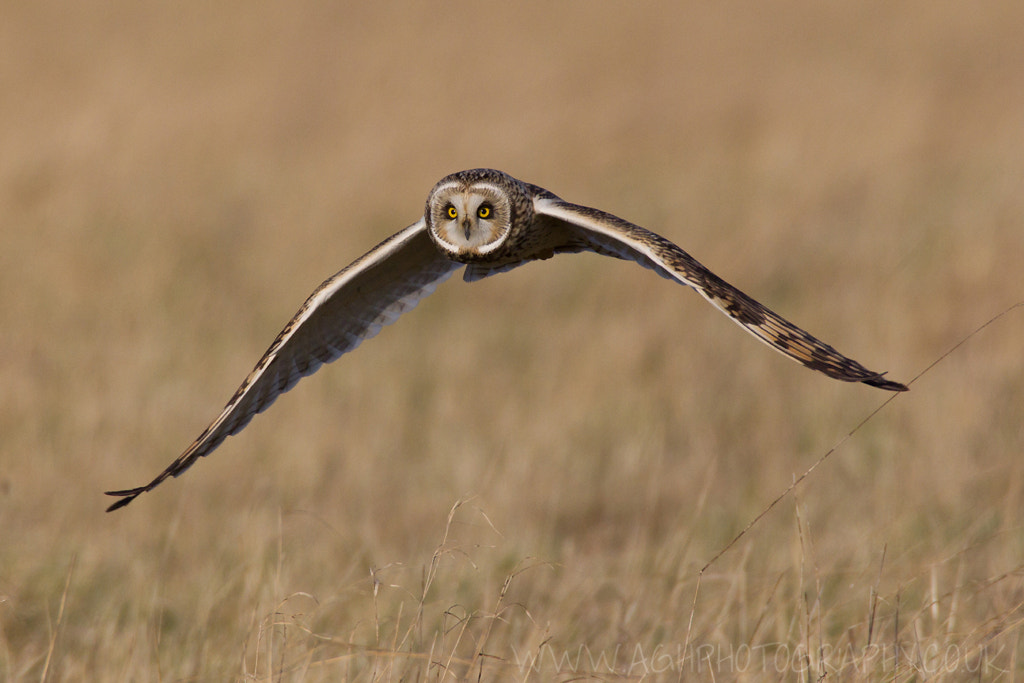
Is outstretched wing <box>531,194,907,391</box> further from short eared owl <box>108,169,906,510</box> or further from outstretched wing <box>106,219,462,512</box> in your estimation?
outstretched wing <box>106,219,462,512</box>

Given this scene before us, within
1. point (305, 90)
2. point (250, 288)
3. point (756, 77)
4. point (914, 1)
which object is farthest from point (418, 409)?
point (914, 1)

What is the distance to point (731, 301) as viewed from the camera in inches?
130

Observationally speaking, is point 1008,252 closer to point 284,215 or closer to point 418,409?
point 418,409

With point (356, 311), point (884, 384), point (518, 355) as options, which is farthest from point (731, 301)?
point (518, 355)

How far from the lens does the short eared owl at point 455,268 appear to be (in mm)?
3369

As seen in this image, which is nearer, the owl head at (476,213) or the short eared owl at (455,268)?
the short eared owl at (455,268)

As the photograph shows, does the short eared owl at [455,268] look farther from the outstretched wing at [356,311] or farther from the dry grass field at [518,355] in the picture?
the dry grass field at [518,355]

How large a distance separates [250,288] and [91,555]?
16.6ft

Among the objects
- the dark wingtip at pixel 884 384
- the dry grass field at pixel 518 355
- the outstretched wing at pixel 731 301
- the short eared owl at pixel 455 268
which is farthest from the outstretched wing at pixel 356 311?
the dark wingtip at pixel 884 384

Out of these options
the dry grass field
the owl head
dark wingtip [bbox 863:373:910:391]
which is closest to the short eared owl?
the owl head

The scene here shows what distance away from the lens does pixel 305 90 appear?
15016 mm

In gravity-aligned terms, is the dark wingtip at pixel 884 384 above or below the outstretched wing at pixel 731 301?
below

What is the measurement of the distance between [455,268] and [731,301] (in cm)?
167

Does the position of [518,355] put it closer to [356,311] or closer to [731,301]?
[356,311]
